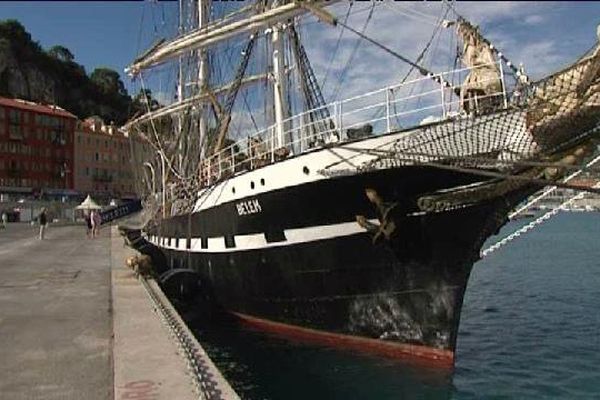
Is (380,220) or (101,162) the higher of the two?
(101,162)

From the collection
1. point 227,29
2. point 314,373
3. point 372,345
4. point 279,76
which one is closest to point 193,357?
point 314,373

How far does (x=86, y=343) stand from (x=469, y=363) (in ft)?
23.3

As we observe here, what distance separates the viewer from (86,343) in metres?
8.55

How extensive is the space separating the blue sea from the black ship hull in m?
0.61

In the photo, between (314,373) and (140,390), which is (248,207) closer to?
(314,373)

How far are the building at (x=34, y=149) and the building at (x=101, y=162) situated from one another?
2.09 meters

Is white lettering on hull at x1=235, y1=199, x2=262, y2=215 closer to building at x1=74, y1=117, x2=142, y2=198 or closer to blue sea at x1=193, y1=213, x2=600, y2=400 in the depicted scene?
blue sea at x1=193, y1=213, x2=600, y2=400

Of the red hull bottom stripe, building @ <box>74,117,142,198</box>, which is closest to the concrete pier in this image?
the red hull bottom stripe

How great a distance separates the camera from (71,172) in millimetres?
103250

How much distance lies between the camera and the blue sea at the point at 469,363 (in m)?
10.6

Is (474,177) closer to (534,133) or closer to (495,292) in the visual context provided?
(534,133)

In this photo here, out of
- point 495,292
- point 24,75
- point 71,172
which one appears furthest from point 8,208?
point 495,292

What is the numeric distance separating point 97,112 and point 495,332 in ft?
425

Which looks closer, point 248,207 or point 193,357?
point 193,357
